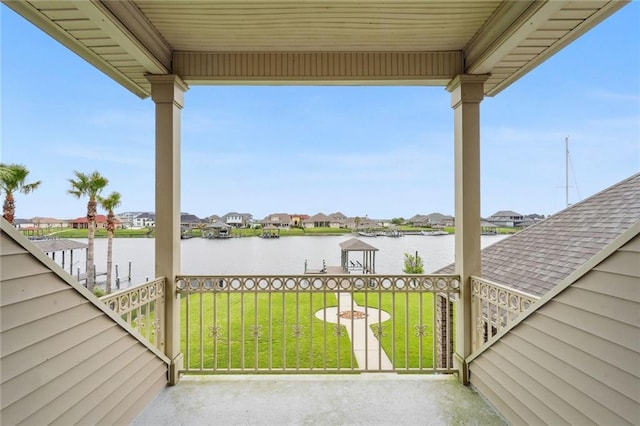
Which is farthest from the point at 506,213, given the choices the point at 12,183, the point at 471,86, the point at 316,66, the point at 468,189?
the point at 12,183

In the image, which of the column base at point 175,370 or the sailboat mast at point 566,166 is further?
the sailboat mast at point 566,166

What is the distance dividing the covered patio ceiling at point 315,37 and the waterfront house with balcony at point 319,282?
0.01 meters

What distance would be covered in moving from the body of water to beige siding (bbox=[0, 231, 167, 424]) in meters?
0.85

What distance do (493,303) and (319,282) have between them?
4.83 feet

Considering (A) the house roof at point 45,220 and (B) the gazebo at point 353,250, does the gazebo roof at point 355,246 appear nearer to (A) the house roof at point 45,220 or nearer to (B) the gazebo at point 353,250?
(B) the gazebo at point 353,250

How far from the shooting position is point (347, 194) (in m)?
10.1

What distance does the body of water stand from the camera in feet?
9.12

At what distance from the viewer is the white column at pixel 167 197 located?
2518 mm

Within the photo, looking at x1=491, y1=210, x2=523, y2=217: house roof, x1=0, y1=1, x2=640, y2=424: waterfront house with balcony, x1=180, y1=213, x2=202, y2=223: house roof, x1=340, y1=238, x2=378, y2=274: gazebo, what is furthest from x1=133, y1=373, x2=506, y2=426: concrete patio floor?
x1=340, y1=238, x2=378, y2=274: gazebo

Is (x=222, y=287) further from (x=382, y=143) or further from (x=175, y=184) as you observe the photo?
(x=382, y=143)

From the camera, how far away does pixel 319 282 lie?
269cm

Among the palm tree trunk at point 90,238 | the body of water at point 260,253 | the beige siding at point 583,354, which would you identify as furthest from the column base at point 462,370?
the palm tree trunk at point 90,238

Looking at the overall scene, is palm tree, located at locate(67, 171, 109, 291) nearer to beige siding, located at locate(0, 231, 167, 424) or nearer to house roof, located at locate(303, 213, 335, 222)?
house roof, located at locate(303, 213, 335, 222)

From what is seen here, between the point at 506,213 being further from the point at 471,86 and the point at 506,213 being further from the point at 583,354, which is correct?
the point at 583,354
